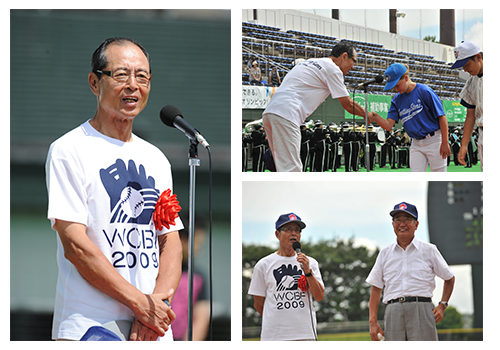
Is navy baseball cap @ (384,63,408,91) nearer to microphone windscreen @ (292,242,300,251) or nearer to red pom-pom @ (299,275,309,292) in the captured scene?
microphone windscreen @ (292,242,300,251)

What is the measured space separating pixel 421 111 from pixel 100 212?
2.45m

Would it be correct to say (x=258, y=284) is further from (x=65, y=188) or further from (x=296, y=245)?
(x=65, y=188)

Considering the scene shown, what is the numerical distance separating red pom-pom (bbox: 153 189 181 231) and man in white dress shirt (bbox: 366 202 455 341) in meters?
1.68

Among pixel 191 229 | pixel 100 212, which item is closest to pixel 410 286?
pixel 191 229

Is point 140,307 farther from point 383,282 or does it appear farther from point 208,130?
point 383,282

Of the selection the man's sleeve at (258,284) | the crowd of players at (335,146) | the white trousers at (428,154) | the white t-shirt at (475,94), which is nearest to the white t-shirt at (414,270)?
the white trousers at (428,154)

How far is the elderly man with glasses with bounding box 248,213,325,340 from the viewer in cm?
287

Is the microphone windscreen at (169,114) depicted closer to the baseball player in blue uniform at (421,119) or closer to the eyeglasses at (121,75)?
the eyeglasses at (121,75)

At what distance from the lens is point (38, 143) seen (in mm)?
2918

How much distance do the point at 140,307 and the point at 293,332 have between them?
125cm

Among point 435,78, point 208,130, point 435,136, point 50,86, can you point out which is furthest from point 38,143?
point 435,78

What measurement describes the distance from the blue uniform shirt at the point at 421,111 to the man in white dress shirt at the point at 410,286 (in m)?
0.66

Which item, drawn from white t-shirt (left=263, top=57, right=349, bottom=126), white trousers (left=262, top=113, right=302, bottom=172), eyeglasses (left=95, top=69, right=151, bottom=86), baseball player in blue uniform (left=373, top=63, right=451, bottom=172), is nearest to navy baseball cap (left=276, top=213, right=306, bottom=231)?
white trousers (left=262, top=113, right=302, bottom=172)
